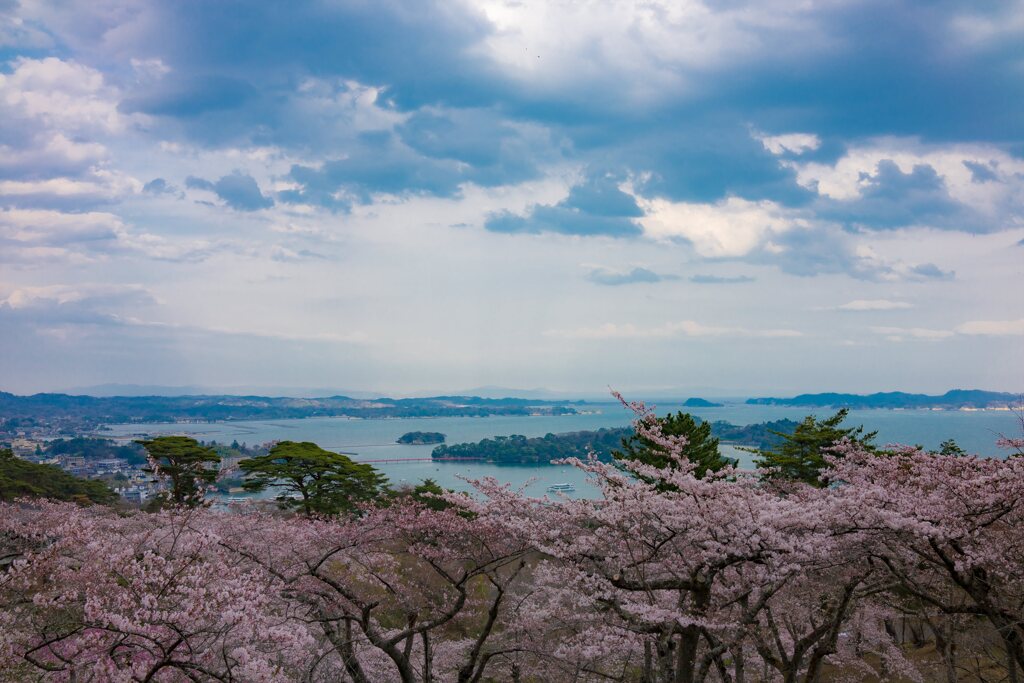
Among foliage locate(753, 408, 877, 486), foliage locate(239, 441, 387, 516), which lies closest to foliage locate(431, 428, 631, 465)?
foliage locate(753, 408, 877, 486)

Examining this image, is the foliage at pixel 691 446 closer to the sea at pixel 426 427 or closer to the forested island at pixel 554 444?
the sea at pixel 426 427

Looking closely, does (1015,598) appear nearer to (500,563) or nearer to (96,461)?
(500,563)

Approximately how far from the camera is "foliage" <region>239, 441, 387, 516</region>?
22.9 m

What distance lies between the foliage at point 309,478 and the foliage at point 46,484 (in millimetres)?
6244

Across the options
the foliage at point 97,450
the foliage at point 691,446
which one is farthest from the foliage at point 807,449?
the foliage at point 97,450

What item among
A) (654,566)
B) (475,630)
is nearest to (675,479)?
(654,566)

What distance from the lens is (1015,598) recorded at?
26.7 ft

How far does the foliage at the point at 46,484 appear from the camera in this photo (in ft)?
74.2

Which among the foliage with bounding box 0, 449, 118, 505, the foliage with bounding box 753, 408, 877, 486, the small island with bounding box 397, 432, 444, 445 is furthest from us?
the small island with bounding box 397, 432, 444, 445

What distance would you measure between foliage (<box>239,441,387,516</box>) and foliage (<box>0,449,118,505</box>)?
6.24 m

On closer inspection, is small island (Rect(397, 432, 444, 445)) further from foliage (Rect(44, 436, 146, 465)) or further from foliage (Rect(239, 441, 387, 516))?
foliage (Rect(239, 441, 387, 516))

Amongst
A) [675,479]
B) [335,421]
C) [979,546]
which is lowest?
[335,421]

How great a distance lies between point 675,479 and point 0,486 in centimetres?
2396

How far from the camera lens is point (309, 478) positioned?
23.5 meters
